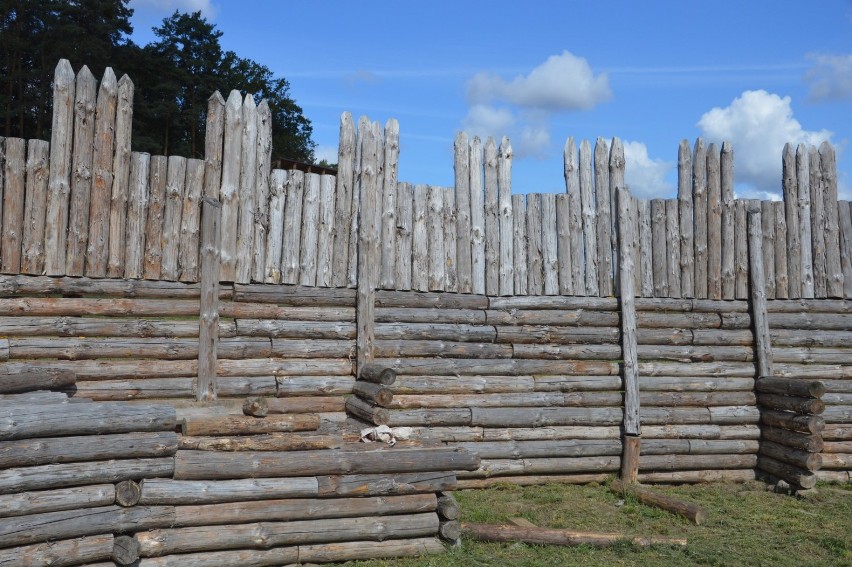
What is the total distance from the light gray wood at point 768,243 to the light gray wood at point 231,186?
7.31 metres

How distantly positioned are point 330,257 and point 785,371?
6818 mm

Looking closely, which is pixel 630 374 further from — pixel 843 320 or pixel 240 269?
pixel 240 269

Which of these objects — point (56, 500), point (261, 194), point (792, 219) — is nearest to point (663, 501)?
point (792, 219)

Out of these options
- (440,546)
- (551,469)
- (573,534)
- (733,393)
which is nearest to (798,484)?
(733,393)

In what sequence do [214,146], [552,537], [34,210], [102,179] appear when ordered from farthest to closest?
[214,146] → [102,179] → [34,210] → [552,537]

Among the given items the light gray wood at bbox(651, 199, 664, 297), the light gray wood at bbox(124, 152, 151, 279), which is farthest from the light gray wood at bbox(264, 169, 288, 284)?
the light gray wood at bbox(651, 199, 664, 297)

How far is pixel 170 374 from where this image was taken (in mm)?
9344

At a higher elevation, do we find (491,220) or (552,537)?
(491,220)

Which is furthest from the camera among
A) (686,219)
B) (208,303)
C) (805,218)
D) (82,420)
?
(805,218)

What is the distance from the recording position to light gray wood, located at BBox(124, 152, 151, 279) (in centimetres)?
929

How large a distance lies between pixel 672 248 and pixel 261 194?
576 cm

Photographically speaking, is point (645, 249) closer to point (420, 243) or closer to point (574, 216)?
point (574, 216)

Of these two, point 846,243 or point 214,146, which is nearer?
point 214,146

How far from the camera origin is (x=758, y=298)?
11859 mm
